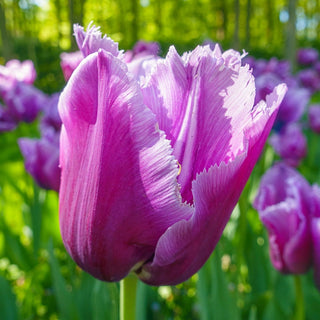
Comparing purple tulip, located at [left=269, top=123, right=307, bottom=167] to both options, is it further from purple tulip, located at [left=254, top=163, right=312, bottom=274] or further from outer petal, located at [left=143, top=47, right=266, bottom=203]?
outer petal, located at [left=143, top=47, right=266, bottom=203]

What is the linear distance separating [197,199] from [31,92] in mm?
1767

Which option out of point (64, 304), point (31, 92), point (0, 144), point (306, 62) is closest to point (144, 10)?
point (306, 62)

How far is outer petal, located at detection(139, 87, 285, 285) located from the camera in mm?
410

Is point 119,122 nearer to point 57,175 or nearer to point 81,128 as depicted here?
point 81,128

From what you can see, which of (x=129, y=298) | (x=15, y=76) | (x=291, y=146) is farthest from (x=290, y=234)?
(x=15, y=76)

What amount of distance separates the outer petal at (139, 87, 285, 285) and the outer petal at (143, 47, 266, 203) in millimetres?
21

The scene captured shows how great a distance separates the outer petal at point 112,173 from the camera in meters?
0.41

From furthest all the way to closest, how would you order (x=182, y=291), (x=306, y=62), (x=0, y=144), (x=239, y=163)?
(x=306, y=62) < (x=0, y=144) < (x=182, y=291) < (x=239, y=163)

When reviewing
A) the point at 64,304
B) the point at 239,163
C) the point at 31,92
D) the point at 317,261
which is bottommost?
the point at 64,304

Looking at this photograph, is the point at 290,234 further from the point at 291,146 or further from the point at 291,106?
the point at 291,146

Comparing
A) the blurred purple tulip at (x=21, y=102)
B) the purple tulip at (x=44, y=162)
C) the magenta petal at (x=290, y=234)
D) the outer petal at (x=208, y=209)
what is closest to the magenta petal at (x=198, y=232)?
the outer petal at (x=208, y=209)

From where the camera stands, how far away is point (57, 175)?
1196 millimetres

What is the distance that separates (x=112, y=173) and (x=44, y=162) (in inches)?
34.5

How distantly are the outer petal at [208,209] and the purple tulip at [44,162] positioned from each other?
0.78 metres
